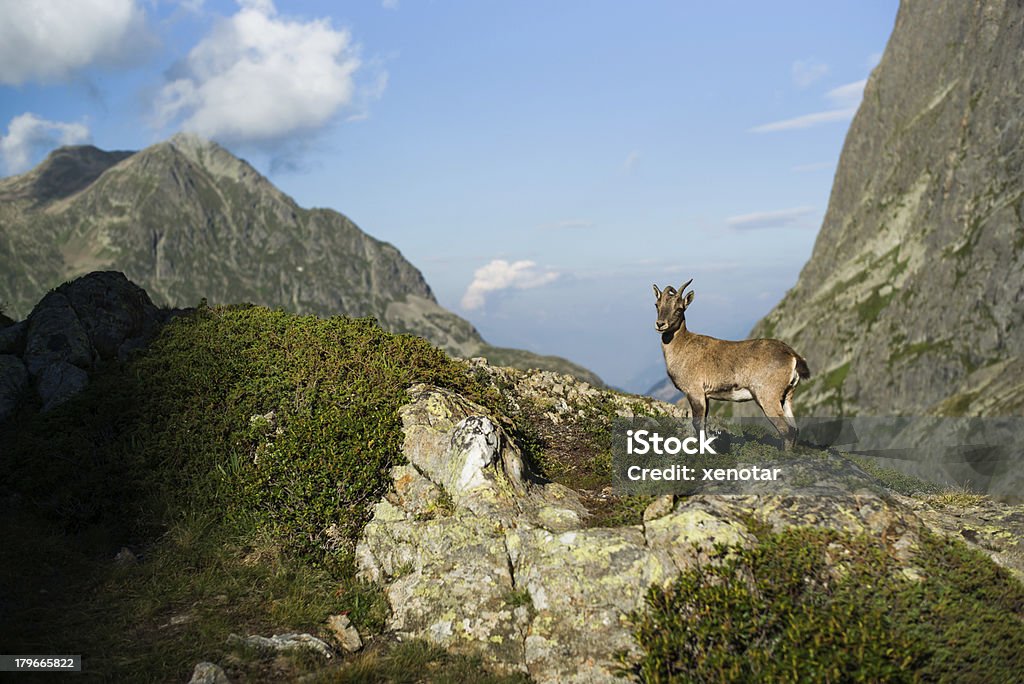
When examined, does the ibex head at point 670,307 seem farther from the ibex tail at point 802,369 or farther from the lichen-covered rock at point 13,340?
the lichen-covered rock at point 13,340

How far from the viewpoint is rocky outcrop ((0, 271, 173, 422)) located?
15109 millimetres

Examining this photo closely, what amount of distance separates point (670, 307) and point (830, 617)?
26.1 feet

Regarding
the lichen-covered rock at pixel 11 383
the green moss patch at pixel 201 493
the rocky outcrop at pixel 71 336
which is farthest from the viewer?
the rocky outcrop at pixel 71 336

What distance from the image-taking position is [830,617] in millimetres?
8438

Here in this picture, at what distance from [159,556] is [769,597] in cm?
1016

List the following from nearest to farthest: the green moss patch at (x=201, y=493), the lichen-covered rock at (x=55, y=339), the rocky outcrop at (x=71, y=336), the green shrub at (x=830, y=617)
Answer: the green shrub at (x=830, y=617), the green moss patch at (x=201, y=493), the rocky outcrop at (x=71, y=336), the lichen-covered rock at (x=55, y=339)

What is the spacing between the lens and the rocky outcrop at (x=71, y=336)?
15109 millimetres

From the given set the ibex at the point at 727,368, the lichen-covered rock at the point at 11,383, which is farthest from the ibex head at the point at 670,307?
the lichen-covered rock at the point at 11,383

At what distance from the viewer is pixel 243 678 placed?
349 inches

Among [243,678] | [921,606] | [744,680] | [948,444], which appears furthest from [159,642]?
[948,444]

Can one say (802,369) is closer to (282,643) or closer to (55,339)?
(282,643)

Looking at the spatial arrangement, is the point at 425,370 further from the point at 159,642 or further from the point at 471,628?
the point at 159,642

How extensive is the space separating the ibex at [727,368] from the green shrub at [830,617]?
416 centimetres
